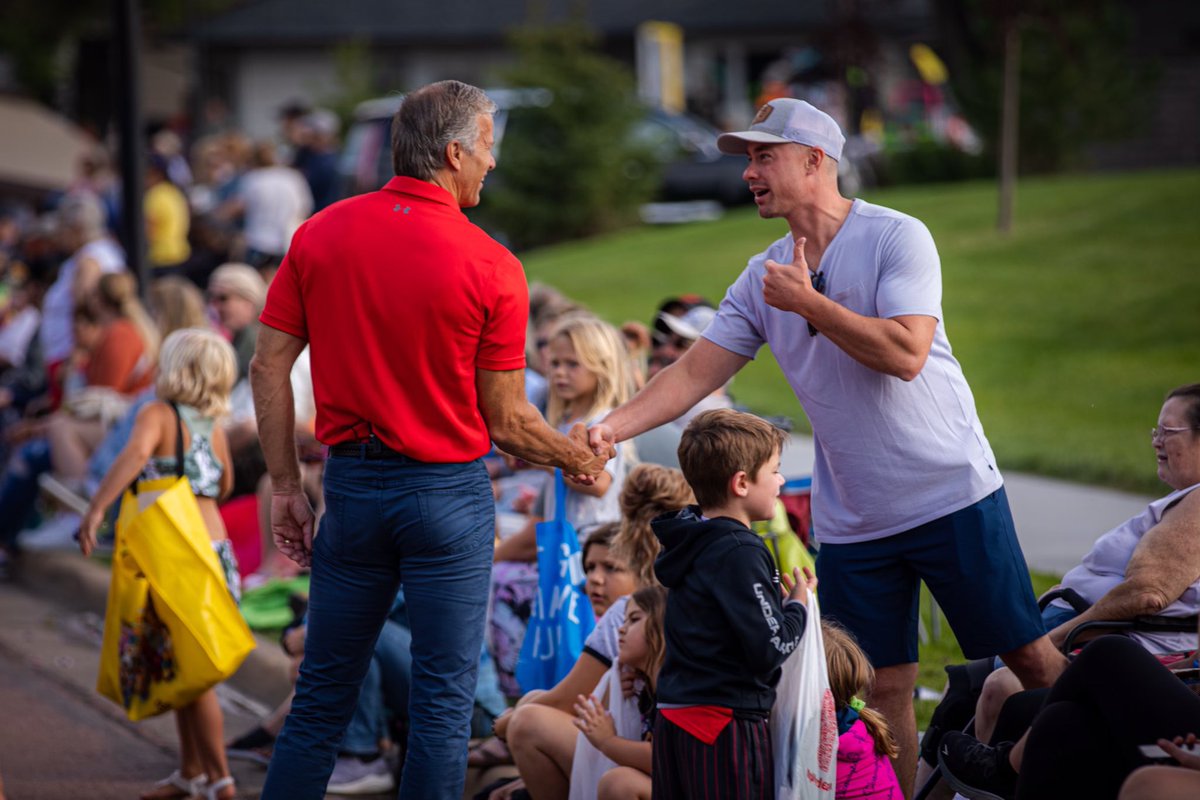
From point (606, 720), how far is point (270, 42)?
39.2 m

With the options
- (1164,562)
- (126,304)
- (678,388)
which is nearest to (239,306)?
(126,304)

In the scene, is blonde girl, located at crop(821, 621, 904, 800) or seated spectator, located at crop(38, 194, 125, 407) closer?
blonde girl, located at crop(821, 621, 904, 800)

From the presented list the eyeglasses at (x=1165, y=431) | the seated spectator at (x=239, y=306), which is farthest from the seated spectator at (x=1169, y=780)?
the seated spectator at (x=239, y=306)

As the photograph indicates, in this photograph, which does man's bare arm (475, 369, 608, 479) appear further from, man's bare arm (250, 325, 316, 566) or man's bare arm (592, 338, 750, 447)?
man's bare arm (250, 325, 316, 566)

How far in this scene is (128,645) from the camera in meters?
5.39

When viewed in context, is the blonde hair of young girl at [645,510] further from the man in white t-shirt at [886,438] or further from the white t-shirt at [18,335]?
the white t-shirt at [18,335]

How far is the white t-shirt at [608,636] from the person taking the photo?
471cm

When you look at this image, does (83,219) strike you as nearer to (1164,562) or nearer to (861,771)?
(861,771)

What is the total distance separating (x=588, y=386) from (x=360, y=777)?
174cm

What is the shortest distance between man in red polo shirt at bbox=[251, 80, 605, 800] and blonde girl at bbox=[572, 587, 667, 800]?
0.47 metres

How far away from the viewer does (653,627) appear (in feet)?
14.2

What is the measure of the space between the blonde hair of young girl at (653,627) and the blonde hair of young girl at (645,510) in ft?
1.52

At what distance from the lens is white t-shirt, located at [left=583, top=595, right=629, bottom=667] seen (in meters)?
4.71

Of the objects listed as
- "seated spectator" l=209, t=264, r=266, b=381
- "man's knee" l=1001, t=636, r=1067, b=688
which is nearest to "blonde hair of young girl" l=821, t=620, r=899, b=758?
"man's knee" l=1001, t=636, r=1067, b=688
